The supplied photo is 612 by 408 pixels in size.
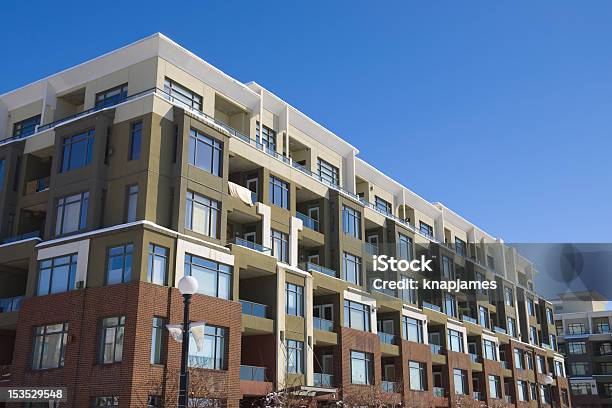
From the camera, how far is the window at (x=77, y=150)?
1451 inches

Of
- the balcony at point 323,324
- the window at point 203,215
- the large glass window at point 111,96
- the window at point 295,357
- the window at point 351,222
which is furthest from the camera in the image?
the window at point 351,222

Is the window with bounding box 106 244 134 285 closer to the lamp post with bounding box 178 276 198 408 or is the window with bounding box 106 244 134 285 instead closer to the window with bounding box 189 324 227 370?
the window with bounding box 189 324 227 370

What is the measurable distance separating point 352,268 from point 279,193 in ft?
28.9

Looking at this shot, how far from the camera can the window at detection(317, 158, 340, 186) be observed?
51188mm

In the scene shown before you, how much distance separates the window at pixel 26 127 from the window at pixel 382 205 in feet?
86.9

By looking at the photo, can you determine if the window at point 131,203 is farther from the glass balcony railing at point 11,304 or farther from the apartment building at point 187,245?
the glass balcony railing at point 11,304

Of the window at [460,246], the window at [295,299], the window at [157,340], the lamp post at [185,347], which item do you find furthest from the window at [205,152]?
the window at [460,246]

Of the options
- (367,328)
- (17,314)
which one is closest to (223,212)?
(17,314)

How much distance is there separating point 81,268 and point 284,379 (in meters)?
12.5

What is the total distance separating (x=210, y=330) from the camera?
114ft

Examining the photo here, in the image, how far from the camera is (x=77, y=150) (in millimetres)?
37375

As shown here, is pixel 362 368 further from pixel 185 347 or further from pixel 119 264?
pixel 185 347

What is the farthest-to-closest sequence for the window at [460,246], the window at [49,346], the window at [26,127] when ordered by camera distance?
the window at [460,246], the window at [26,127], the window at [49,346]

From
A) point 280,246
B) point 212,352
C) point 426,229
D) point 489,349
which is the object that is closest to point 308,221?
point 280,246
